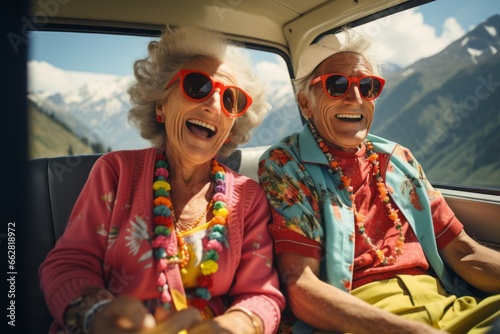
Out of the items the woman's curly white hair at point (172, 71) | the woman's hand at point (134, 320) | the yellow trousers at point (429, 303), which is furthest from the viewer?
the woman's curly white hair at point (172, 71)

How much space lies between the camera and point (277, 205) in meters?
1.82

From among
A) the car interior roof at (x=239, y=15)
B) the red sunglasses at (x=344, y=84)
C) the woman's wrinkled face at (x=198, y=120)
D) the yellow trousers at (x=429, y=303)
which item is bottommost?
the yellow trousers at (x=429, y=303)

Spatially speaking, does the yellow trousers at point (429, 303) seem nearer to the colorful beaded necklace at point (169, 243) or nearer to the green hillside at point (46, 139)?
the colorful beaded necklace at point (169, 243)

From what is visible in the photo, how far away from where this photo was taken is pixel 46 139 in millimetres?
2271

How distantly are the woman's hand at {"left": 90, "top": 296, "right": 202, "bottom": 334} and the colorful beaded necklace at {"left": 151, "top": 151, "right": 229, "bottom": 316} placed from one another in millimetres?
398

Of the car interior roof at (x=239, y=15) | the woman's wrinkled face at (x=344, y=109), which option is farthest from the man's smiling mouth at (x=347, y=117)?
the car interior roof at (x=239, y=15)

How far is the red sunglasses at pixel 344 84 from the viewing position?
203cm

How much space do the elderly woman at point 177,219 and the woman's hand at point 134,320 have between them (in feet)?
0.19

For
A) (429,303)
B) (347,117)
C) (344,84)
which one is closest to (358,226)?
(429,303)

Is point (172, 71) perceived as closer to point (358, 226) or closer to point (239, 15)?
point (239, 15)

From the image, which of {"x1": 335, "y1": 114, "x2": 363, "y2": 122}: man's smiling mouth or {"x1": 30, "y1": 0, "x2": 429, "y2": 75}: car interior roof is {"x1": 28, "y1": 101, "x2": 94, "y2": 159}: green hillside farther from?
{"x1": 335, "y1": 114, "x2": 363, "y2": 122}: man's smiling mouth

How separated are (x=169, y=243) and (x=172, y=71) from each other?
809mm

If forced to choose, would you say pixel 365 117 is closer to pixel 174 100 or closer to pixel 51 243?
pixel 174 100

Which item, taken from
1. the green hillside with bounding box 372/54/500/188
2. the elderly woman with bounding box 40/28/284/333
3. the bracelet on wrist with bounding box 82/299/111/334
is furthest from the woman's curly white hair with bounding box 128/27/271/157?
the bracelet on wrist with bounding box 82/299/111/334
